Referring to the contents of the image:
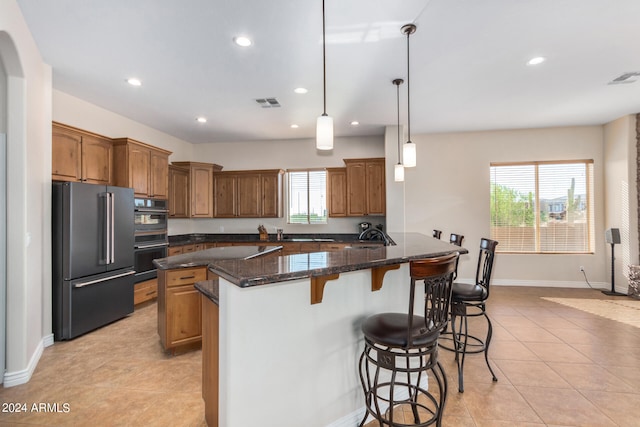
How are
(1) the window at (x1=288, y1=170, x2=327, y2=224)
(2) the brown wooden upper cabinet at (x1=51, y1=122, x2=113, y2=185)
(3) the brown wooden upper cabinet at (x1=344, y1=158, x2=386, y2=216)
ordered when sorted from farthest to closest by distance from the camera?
(1) the window at (x1=288, y1=170, x2=327, y2=224) → (3) the brown wooden upper cabinet at (x1=344, y1=158, x2=386, y2=216) → (2) the brown wooden upper cabinet at (x1=51, y1=122, x2=113, y2=185)

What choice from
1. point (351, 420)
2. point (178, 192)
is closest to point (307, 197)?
point (178, 192)

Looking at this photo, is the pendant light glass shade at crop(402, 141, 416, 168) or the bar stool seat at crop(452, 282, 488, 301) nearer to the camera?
the bar stool seat at crop(452, 282, 488, 301)

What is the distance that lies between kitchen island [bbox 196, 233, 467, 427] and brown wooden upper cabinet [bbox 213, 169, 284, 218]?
4259 mm

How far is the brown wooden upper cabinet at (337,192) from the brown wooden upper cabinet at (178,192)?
9.09 feet

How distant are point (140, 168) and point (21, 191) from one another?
2161 millimetres

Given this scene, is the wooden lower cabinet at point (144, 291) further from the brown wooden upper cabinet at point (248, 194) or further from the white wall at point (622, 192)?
the white wall at point (622, 192)

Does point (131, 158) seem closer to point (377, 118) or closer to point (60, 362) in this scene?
point (60, 362)

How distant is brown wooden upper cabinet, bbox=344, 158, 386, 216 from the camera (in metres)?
5.68

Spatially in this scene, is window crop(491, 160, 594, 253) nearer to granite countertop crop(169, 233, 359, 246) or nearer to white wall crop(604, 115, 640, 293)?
white wall crop(604, 115, 640, 293)

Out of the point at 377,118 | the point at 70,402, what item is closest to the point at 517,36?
the point at 377,118

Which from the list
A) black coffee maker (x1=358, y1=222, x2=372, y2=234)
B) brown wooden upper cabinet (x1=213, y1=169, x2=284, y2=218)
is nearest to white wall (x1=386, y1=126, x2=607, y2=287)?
black coffee maker (x1=358, y1=222, x2=372, y2=234)

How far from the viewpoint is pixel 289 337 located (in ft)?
5.28

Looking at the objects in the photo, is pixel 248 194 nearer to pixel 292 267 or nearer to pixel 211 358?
pixel 211 358

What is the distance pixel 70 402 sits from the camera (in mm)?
2209
